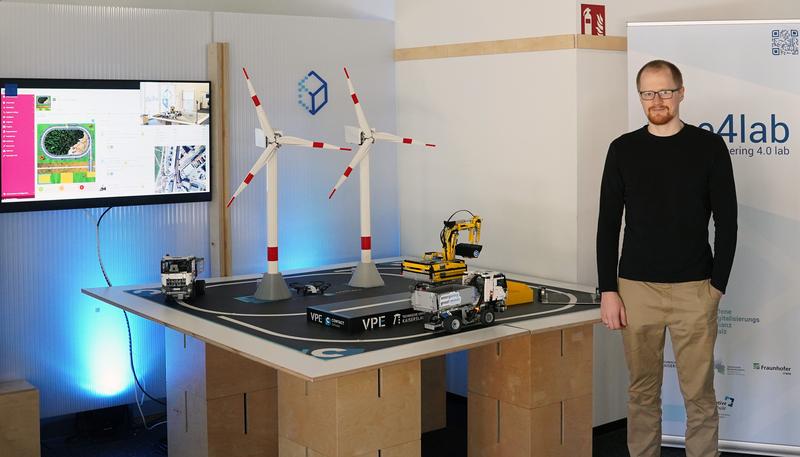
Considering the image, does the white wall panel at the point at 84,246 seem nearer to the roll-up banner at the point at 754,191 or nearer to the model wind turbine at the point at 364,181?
the model wind turbine at the point at 364,181

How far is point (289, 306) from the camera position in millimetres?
4168

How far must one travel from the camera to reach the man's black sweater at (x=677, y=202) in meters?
3.55

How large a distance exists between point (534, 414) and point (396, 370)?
2.84 ft

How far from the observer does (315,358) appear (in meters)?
3.24

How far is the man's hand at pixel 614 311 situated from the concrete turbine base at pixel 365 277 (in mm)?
1264

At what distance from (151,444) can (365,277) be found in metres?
1.36

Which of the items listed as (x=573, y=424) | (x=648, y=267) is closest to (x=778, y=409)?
(x=573, y=424)

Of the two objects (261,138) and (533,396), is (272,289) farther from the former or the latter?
(533,396)

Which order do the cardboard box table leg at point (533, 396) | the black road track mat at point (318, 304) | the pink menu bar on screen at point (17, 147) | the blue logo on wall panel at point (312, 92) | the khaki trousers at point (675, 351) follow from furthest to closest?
the blue logo on wall panel at point (312, 92) < the pink menu bar on screen at point (17, 147) < the cardboard box table leg at point (533, 396) < the khaki trousers at point (675, 351) < the black road track mat at point (318, 304)

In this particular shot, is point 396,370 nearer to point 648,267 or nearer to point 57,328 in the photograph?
point 648,267

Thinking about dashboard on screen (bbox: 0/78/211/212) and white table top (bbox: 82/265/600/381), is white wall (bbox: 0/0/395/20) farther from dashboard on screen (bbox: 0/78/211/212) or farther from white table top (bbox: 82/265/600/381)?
white table top (bbox: 82/265/600/381)

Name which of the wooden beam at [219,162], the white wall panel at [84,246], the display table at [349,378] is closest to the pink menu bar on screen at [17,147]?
the white wall panel at [84,246]

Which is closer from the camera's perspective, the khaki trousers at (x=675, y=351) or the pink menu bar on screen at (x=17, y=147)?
the khaki trousers at (x=675, y=351)

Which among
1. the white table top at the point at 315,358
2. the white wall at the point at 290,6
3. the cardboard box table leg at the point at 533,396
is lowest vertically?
the cardboard box table leg at the point at 533,396
